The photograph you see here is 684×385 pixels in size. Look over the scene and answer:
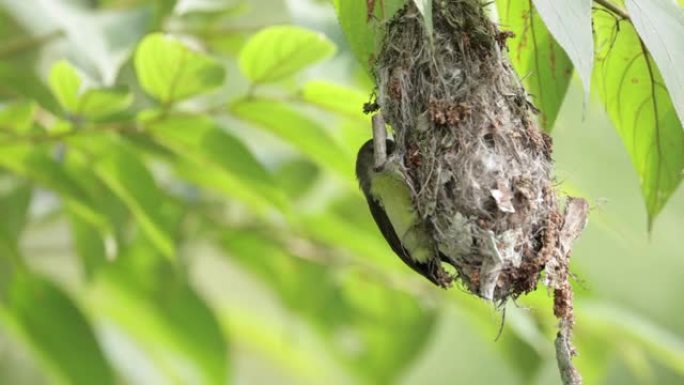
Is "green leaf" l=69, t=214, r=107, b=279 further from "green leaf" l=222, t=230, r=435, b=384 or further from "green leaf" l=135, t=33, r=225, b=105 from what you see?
"green leaf" l=135, t=33, r=225, b=105

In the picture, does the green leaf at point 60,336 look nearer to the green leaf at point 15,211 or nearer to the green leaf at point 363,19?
the green leaf at point 15,211

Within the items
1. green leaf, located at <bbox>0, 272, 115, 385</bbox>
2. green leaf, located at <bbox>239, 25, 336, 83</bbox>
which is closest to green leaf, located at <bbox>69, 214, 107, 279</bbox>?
green leaf, located at <bbox>0, 272, 115, 385</bbox>

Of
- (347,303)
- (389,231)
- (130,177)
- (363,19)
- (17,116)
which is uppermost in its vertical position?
(363,19)

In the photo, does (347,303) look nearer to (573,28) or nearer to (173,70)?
(173,70)

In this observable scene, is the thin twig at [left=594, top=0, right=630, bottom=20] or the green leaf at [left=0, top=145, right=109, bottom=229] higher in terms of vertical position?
the thin twig at [left=594, top=0, right=630, bottom=20]

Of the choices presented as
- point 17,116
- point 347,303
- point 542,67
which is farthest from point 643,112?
point 347,303

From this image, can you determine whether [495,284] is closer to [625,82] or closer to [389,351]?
[625,82]

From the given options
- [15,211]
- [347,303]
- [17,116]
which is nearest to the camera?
[17,116]
